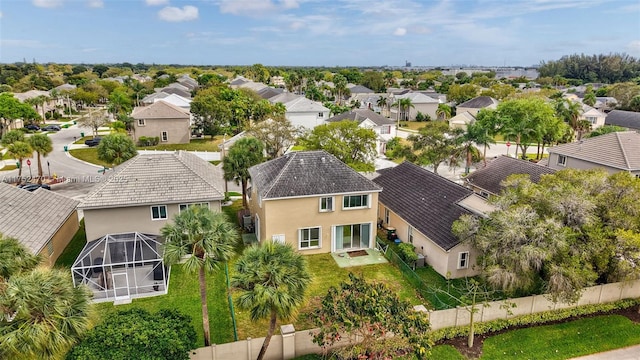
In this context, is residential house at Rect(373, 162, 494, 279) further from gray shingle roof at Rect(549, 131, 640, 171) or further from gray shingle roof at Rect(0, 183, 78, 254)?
gray shingle roof at Rect(0, 183, 78, 254)

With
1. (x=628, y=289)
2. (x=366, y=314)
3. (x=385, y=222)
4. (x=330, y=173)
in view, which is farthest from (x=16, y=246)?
(x=628, y=289)

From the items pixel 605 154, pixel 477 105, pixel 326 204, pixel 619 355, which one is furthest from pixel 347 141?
pixel 477 105

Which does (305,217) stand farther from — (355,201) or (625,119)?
(625,119)

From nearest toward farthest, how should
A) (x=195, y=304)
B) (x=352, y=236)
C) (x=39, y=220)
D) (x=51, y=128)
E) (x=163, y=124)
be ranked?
(x=195, y=304) → (x=39, y=220) → (x=352, y=236) → (x=163, y=124) → (x=51, y=128)

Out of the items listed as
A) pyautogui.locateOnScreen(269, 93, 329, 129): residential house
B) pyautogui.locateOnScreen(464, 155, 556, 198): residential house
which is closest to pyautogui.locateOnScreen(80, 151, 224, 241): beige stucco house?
pyautogui.locateOnScreen(464, 155, 556, 198): residential house

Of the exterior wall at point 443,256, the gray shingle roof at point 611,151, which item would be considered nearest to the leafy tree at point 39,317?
the exterior wall at point 443,256

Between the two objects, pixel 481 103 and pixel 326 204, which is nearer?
pixel 326 204

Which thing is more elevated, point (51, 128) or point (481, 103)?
point (481, 103)
